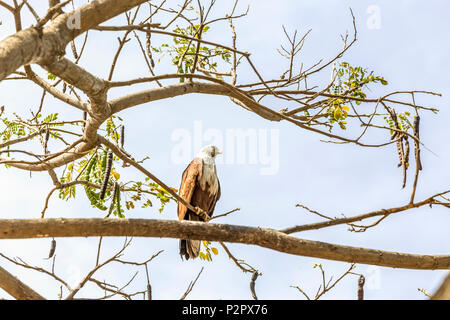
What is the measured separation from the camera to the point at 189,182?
5371mm

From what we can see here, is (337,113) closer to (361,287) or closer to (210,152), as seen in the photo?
(210,152)

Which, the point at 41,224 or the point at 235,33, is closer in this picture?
the point at 41,224

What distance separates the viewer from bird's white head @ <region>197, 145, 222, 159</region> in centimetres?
556

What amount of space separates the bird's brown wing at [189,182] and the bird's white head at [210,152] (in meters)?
0.11

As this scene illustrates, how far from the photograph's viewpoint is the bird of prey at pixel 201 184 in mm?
5352

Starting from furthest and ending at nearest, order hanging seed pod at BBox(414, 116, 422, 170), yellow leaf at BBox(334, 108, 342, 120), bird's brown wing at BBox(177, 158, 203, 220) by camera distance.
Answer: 1. bird's brown wing at BBox(177, 158, 203, 220)
2. yellow leaf at BBox(334, 108, 342, 120)
3. hanging seed pod at BBox(414, 116, 422, 170)

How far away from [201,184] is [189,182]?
13cm

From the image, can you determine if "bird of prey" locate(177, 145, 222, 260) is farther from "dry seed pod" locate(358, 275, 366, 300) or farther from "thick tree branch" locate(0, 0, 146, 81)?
"thick tree branch" locate(0, 0, 146, 81)

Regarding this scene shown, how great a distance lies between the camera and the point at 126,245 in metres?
3.41

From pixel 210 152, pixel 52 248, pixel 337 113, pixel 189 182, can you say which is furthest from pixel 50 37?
pixel 210 152

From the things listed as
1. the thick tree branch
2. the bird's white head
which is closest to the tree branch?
the thick tree branch

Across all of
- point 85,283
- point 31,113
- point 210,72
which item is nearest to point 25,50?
point 85,283
